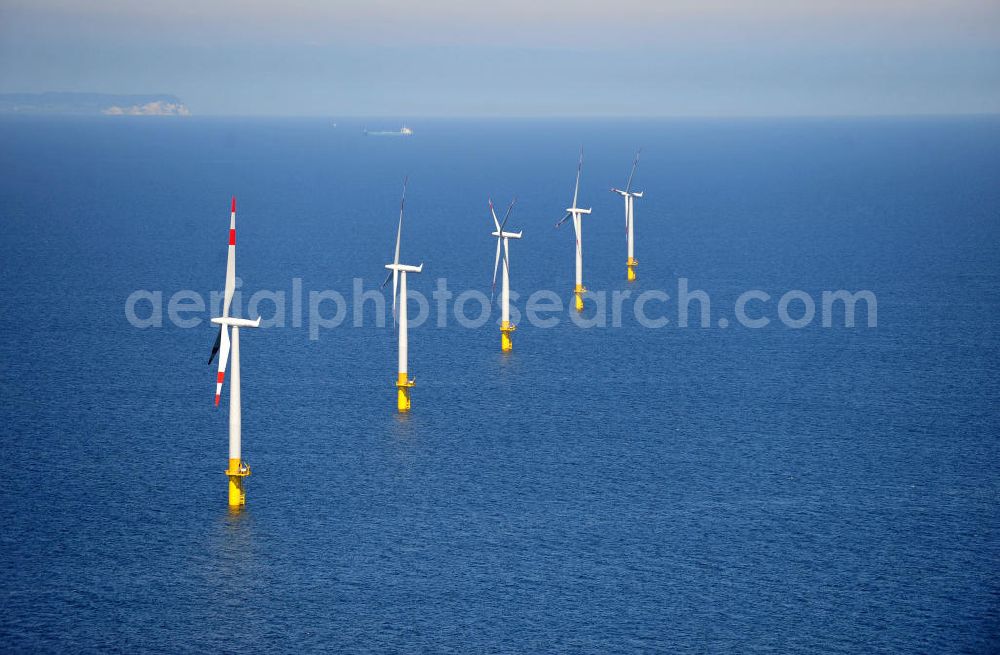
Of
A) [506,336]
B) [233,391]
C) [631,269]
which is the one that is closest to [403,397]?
[506,336]

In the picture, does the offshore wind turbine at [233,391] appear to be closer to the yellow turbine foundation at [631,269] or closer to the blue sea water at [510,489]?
the blue sea water at [510,489]

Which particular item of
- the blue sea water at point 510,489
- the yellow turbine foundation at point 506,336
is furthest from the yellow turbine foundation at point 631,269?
the yellow turbine foundation at point 506,336

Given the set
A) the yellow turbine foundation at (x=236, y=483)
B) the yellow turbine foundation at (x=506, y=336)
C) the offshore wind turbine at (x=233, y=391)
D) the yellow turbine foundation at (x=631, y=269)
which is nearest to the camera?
the offshore wind turbine at (x=233, y=391)

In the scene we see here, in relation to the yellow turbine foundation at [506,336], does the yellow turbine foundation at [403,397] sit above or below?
below

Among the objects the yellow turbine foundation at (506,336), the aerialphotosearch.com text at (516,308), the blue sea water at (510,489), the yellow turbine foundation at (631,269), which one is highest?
the yellow turbine foundation at (631,269)

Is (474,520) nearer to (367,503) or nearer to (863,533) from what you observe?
(367,503)

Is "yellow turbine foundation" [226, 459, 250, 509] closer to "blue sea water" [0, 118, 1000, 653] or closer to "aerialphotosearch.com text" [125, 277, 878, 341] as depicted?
"blue sea water" [0, 118, 1000, 653]

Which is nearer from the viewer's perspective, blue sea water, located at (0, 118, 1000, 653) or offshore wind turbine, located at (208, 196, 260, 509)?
blue sea water, located at (0, 118, 1000, 653)

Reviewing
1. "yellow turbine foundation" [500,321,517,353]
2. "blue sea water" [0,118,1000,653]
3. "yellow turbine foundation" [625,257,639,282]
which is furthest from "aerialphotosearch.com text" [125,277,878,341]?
"yellow turbine foundation" [500,321,517,353]
